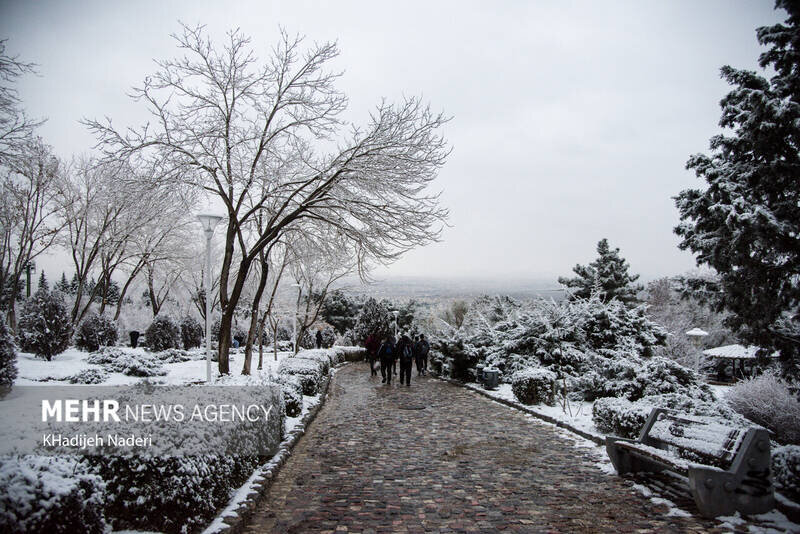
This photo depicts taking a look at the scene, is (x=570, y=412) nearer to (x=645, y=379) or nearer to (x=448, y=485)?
(x=645, y=379)

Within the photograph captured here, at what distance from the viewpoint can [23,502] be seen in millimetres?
2662

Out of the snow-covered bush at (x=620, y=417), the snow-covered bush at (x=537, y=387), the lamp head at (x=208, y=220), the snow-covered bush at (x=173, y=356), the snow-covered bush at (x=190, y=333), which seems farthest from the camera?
the snow-covered bush at (x=190, y=333)

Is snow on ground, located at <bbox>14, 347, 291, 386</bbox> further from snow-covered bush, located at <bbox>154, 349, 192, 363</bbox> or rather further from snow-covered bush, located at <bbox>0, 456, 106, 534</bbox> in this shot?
snow-covered bush, located at <bbox>0, 456, 106, 534</bbox>

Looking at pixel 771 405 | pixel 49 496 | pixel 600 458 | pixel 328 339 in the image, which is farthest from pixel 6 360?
pixel 328 339

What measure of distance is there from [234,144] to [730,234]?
11.5 metres

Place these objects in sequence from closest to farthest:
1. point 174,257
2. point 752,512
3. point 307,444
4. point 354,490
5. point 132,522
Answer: point 132,522 < point 752,512 < point 354,490 < point 307,444 < point 174,257

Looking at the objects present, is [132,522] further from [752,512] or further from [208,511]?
[752,512]

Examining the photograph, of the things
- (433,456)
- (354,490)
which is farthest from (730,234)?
(354,490)

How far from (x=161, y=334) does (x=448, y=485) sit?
2048 cm

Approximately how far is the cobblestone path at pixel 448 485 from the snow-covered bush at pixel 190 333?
63.5 feet

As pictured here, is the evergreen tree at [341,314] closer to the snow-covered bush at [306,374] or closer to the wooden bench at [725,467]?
the snow-covered bush at [306,374]

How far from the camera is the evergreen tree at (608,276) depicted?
95.0ft

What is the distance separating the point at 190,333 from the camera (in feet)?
87.0

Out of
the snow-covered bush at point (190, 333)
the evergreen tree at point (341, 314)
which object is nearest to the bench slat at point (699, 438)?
the snow-covered bush at point (190, 333)
